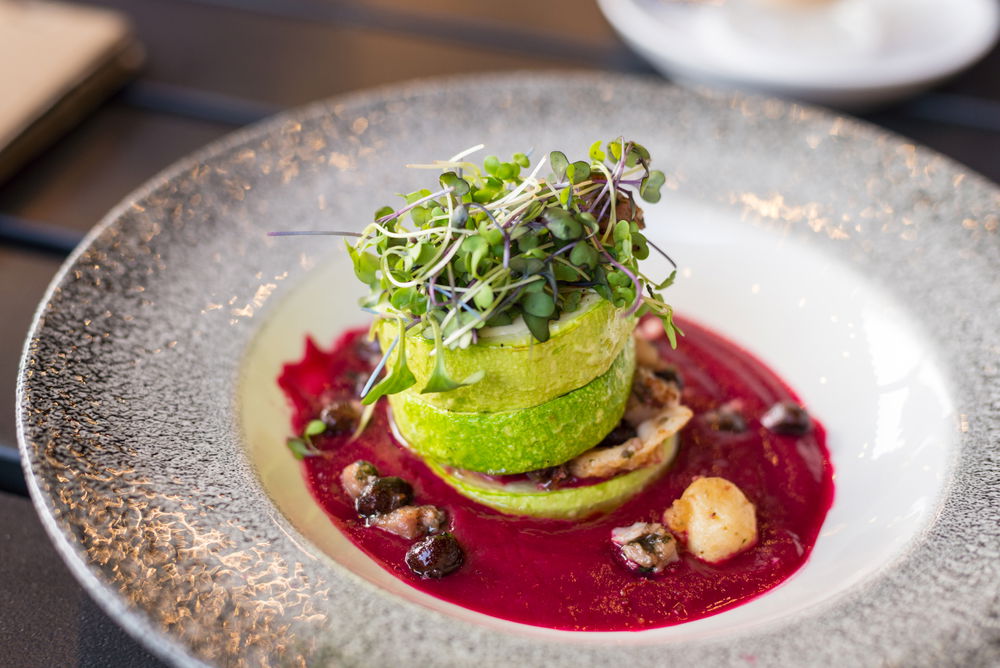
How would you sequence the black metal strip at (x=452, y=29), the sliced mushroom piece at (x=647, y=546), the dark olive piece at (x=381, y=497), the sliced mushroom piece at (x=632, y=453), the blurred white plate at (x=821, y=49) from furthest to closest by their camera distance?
the black metal strip at (x=452, y=29) → the blurred white plate at (x=821, y=49) → the sliced mushroom piece at (x=632, y=453) → the dark olive piece at (x=381, y=497) → the sliced mushroom piece at (x=647, y=546)

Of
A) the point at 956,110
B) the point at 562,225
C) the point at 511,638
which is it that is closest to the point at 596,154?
the point at 562,225

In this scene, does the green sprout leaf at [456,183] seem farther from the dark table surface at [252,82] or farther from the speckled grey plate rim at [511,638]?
the dark table surface at [252,82]

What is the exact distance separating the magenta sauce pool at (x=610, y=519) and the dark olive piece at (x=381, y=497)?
0.04m

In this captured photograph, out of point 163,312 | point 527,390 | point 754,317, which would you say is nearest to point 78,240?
point 163,312

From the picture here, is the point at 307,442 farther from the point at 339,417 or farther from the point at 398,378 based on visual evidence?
the point at 398,378

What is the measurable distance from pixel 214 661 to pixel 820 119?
2.67 meters

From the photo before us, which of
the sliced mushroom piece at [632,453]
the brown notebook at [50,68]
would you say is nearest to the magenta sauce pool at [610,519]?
the sliced mushroom piece at [632,453]

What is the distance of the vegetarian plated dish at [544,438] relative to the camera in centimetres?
221

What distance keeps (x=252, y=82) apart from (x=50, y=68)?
0.81 meters

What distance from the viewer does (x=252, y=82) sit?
4.04 meters

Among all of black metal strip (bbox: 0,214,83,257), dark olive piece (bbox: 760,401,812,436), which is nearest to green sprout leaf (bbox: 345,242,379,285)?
dark olive piece (bbox: 760,401,812,436)

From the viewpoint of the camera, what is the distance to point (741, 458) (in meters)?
2.67

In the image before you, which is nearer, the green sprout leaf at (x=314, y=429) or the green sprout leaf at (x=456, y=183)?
the green sprout leaf at (x=456, y=183)

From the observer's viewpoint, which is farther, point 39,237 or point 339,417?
point 39,237
